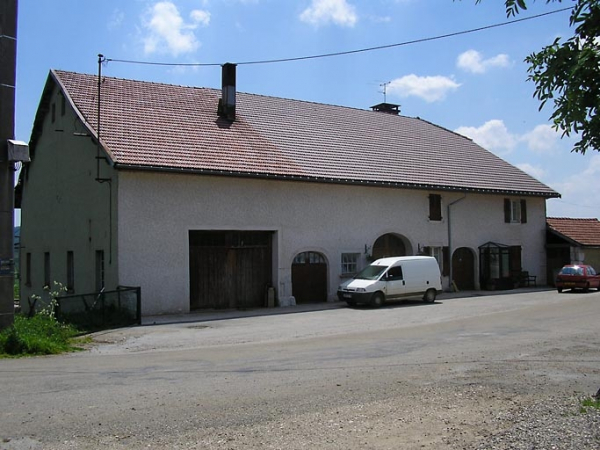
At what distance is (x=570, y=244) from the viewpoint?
104 ft

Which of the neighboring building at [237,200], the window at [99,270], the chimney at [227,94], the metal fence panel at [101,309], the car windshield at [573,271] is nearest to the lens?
the metal fence panel at [101,309]

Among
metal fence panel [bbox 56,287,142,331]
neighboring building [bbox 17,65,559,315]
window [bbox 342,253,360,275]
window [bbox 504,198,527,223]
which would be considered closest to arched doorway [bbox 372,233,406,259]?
neighboring building [bbox 17,65,559,315]

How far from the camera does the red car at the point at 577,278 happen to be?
91.1 ft

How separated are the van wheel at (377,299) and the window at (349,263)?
2.89m

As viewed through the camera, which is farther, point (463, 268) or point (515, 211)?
point (515, 211)

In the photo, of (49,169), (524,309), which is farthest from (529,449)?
(49,169)

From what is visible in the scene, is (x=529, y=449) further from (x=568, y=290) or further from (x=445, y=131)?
(x=445, y=131)

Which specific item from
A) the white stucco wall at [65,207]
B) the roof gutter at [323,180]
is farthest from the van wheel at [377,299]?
the white stucco wall at [65,207]

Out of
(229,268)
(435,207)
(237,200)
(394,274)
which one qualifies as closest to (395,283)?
(394,274)

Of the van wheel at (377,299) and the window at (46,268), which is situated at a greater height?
the window at (46,268)

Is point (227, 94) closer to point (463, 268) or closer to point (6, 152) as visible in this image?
point (6, 152)

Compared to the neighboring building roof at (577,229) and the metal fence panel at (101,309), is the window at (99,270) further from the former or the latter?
the neighboring building roof at (577,229)

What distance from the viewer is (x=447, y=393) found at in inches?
313

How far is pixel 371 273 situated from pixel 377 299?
41.9 inches
